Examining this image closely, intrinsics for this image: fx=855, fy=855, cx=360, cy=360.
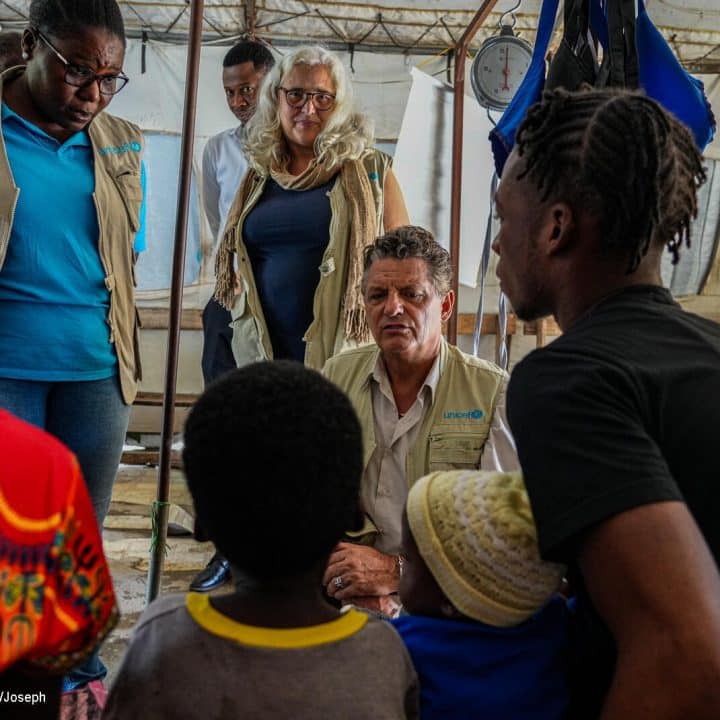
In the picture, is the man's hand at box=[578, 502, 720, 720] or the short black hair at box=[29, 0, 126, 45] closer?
the man's hand at box=[578, 502, 720, 720]

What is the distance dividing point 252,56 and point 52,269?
2.25m

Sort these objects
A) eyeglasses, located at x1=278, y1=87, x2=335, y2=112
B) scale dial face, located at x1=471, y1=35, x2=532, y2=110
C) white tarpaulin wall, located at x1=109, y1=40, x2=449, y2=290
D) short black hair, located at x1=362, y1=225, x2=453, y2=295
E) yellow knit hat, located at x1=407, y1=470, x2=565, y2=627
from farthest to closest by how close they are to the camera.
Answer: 1. white tarpaulin wall, located at x1=109, y1=40, x2=449, y2=290
2. scale dial face, located at x1=471, y1=35, x2=532, y2=110
3. eyeglasses, located at x1=278, y1=87, x2=335, y2=112
4. short black hair, located at x1=362, y1=225, x2=453, y2=295
5. yellow knit hat, located at x1=407, y1=470, x2=565, y2=627

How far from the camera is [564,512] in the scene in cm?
92

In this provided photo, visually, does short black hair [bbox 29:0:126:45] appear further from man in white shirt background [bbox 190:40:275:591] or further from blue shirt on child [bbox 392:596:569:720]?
man in white shirt background [bbox 190:40:275:591]

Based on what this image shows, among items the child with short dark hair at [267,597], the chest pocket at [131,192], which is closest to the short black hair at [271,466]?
the child with short dark hair at [267,597]

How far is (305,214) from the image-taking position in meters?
2.68

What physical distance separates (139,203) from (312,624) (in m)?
1.52

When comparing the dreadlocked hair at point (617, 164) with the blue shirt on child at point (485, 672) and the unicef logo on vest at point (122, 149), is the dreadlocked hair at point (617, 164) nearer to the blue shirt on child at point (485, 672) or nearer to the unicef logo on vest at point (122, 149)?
the blue shirt on child at point (485, 672)

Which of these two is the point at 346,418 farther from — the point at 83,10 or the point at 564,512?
the point at 83,10

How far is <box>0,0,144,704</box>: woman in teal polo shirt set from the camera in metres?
1.91

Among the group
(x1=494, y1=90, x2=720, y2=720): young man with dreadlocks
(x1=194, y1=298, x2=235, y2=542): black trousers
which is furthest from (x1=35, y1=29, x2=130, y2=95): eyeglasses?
(x1=194, y1=298, x2=235, y2=542): black trousers

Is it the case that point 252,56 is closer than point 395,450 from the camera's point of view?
No

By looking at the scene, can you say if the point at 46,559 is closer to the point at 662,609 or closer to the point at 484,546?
the point at 484,546

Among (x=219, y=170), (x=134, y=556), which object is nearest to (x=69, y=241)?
(x=219, y=170)
